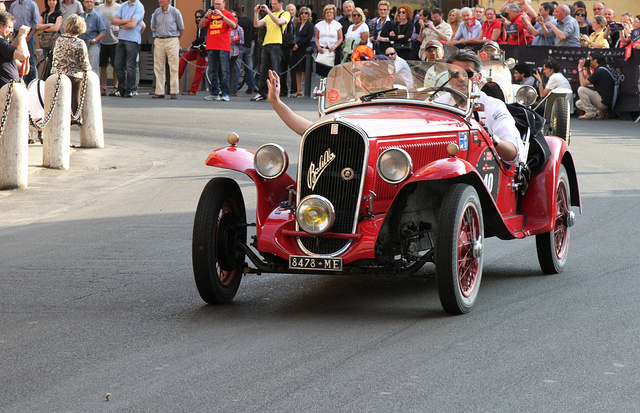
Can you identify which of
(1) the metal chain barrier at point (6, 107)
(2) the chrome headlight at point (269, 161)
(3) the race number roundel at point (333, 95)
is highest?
(3) the race number roundel at point (333, 95)

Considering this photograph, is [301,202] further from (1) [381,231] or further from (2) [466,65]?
(2) [466,65]

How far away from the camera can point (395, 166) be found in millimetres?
5789

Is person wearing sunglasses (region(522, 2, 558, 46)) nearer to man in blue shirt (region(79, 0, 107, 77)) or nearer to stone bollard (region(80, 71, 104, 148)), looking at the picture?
man in blue shirt (region(79, 0, 107, 77))

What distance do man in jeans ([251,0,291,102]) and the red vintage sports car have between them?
49.2 feet

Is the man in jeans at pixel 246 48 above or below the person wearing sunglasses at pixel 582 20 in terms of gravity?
below

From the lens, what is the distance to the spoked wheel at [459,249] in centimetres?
556

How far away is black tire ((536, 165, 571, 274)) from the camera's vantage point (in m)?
7.22

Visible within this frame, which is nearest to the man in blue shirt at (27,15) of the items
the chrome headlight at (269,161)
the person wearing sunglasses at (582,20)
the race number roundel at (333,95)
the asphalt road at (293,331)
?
the asphalt road at (293,331)

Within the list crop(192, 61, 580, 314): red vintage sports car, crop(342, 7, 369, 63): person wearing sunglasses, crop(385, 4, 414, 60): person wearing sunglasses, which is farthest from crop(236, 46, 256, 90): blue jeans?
crop(192, 61, 580, 314): red vintage sports car

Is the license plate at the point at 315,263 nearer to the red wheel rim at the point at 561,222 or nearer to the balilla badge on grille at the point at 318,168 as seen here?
the balilla badge on grille at the point at 318,168

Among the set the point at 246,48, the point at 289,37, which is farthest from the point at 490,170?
the point at 246,48

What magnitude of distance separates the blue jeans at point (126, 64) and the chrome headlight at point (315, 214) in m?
16.2

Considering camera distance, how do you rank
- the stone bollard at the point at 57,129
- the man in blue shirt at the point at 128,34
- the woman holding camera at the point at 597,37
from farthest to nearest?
the man in blue shirt at the point at 128,34 → the woman holding camera at the point at 597,37 → the stone bollard at the point at 57,129

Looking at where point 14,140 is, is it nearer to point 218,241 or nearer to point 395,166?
point 218,241
